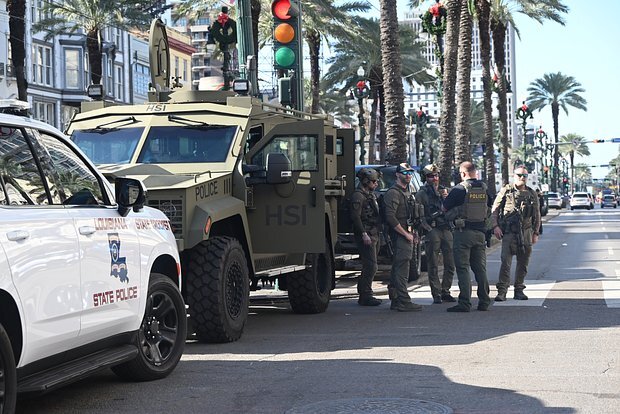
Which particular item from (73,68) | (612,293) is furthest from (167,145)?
(73,68)

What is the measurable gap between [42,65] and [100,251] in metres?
56.7

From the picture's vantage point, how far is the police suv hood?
11.0m

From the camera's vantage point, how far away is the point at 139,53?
75.6 m

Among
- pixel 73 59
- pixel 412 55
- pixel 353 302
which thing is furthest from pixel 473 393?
pixel 73 59

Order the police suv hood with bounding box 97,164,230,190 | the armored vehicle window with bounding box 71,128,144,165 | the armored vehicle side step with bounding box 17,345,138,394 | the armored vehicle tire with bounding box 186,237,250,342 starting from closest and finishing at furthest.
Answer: the armored vehicle side step with bounding box 17,345,138,394 → the armored vehicle tire with bounding box 186,237,250,342 → the police suv hood with bounding box 97,164,230,190 → the armored vehicle window with bounding box 71,128,144,165

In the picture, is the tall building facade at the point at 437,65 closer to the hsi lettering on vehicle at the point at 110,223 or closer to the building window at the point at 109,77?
the building window at the point at 109,77

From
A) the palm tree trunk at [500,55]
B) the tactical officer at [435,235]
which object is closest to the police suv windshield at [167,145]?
the tactical officer at [435,235]

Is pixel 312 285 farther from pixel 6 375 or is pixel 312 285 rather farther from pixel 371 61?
pixel 371 61

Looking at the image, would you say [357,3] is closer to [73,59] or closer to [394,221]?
[73,59]

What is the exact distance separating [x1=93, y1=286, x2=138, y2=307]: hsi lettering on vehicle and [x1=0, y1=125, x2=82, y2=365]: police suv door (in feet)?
0.93

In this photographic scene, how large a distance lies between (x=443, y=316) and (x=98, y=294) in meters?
6.92

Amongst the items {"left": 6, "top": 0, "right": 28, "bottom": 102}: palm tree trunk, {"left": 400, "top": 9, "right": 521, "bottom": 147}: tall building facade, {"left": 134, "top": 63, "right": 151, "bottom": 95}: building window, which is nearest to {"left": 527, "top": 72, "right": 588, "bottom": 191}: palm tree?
{"left": 400, "top": 9, "right": 521, "bottom": 147}: tall building facade

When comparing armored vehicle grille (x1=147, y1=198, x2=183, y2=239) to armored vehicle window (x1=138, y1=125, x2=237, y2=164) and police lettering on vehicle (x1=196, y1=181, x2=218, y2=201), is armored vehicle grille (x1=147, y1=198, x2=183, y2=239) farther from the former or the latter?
armored vehicle window (x1=138, y1=125, x2=237, y2=164)

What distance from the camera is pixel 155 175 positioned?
1155cm
